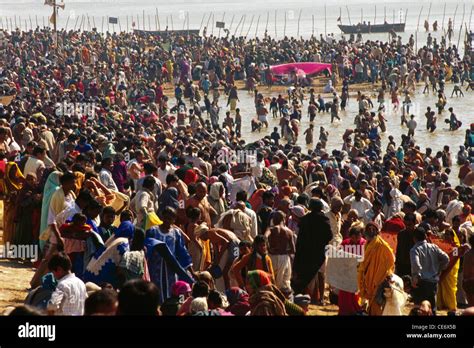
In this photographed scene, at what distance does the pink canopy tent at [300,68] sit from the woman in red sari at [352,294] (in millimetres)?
30971

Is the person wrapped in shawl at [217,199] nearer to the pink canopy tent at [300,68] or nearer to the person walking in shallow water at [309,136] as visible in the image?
the person walking in shallow water at [309,136]

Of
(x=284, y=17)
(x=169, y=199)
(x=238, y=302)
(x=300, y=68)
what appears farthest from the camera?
(x=284, y=17)

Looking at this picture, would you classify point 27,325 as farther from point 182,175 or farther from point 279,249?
point 182,175

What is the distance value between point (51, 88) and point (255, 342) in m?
27.9

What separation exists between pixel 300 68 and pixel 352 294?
31578 mm

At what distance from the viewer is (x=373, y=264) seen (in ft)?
34.0

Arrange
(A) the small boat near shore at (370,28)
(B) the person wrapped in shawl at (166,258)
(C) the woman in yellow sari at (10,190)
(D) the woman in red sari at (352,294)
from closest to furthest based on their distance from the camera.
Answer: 1. (B) the person wrapped in shawl at (166,258)
2. (D) the woman in red sari at (352,294)
3. (C) the woman in yellow sari at (10,190)
4. (A) the small boat near shore at (370,28)

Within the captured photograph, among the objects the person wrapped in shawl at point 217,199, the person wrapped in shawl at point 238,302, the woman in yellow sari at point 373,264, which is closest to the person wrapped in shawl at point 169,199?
the person wrapped in shawl at point 217,199

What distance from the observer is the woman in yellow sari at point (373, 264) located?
33.9 feet

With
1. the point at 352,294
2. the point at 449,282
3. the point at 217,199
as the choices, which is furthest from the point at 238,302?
the point at 217,199

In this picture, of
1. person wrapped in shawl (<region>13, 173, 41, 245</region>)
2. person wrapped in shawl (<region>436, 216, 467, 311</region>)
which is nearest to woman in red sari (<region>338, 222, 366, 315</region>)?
person wrapped in shawl (<region>436, 216, 467, 311</region>)

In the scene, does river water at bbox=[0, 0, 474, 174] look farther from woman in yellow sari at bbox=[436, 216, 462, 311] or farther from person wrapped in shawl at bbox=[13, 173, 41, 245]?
person wrapped in shawl at bbox=[13, 173, 41, 245]

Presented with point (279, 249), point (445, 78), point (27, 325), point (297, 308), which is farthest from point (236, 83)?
point (27, 325)

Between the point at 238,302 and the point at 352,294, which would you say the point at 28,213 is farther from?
the point at 238,302
